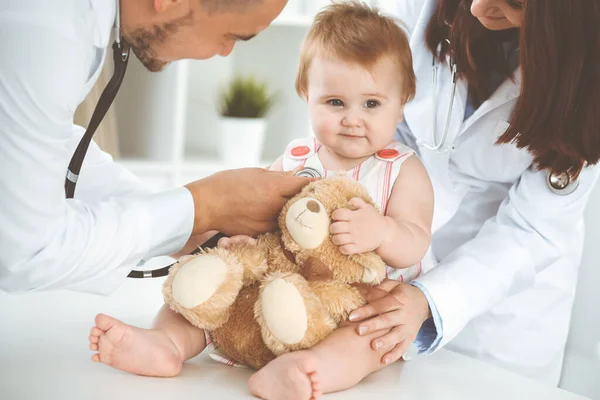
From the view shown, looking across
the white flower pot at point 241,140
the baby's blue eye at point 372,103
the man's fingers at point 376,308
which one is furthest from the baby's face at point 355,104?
the white flower pot at point 241,140

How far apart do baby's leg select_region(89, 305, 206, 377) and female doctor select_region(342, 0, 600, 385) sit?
300 millimetres

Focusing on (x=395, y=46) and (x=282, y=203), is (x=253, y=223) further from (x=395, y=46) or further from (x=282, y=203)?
(x=395, y=46)

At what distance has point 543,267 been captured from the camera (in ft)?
4.97

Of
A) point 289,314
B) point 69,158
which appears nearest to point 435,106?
point 289,314

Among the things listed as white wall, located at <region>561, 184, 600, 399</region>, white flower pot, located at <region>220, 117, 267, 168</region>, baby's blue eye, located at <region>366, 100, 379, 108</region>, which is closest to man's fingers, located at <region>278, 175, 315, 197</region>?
baby's blue eye, located at <region>366, 100, 379, 108</region>

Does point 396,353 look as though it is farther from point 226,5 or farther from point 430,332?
point 226,5

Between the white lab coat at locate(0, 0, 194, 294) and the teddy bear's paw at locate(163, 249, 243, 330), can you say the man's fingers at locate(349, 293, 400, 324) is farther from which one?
the white lab coat at locate(0, 0, 194, 294)

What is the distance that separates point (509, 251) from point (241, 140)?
1936mm

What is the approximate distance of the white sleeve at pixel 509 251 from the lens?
1335mm

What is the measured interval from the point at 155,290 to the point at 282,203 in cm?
67

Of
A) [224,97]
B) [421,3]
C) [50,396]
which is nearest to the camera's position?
[50,396]

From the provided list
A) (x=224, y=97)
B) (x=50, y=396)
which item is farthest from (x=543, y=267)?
(x=224, y=97)

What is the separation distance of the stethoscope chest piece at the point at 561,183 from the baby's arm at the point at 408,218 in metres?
0.30

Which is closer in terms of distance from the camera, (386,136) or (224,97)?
(386,136)
